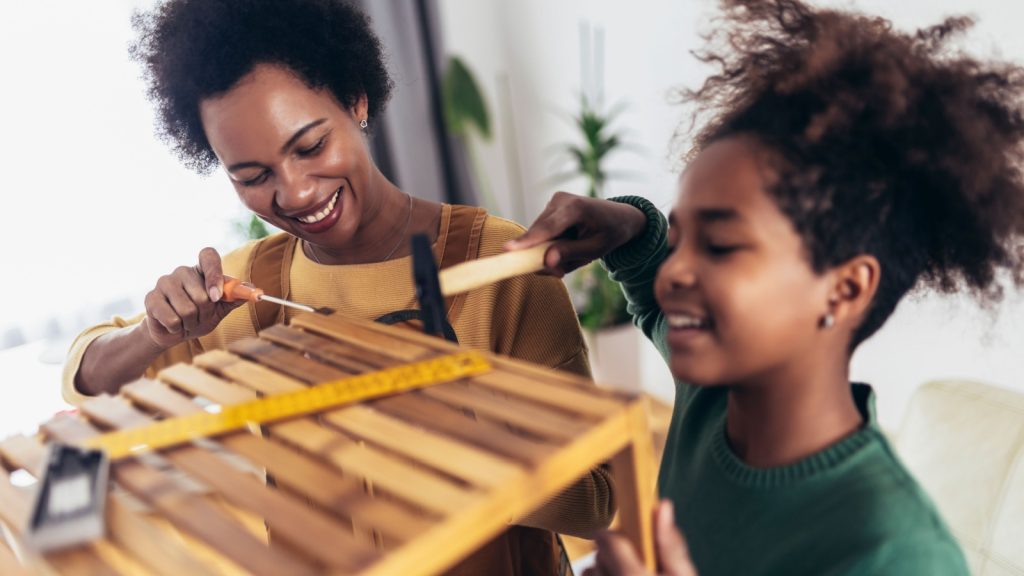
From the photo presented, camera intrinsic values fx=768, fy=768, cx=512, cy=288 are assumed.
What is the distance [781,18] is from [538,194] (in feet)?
9.67

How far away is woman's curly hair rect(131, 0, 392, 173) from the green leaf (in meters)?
1.95

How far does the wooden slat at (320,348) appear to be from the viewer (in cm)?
81

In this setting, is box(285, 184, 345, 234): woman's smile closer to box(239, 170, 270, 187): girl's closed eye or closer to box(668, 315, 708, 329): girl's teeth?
box(239, 170, 270, 187): girl's closed eye

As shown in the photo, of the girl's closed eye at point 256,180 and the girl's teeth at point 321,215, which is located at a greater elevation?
the girl's closed eye at point 256,180

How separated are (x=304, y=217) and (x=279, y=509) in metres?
0.64

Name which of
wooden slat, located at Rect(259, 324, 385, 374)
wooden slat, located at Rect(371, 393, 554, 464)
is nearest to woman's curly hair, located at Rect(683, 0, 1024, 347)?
wooden slat, located at Rect(371, 393, 554, 464)

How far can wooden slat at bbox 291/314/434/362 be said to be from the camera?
0.81 metres

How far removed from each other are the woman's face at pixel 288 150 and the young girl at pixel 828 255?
542mm

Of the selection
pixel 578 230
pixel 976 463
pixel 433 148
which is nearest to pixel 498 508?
pixel 578 230

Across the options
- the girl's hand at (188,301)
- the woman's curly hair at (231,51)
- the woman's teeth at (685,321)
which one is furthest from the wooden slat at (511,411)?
the woman's curly hair at (231,51)

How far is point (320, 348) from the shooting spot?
0.87m

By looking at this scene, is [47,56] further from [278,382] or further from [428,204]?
[278,382]

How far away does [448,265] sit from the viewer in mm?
1163

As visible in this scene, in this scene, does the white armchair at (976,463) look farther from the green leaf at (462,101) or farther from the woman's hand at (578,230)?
the green leaf at (462,101)
